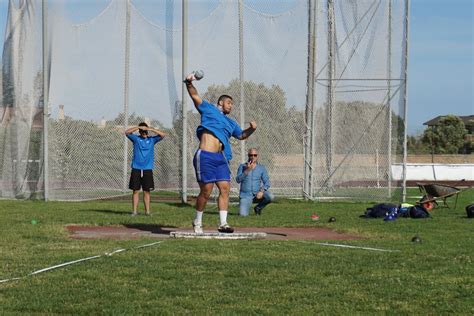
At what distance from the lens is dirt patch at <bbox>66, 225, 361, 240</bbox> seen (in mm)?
12516

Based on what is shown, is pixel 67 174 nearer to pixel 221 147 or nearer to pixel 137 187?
pixel 137 187

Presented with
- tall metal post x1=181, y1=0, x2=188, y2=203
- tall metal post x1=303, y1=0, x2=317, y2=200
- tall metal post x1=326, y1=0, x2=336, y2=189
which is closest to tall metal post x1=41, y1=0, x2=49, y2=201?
tall metal post x1=181, y1=0, x2=188, y2=203

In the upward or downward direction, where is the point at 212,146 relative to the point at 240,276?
upward

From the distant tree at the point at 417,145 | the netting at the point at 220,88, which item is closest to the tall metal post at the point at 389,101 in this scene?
the netting at the point at 220,88

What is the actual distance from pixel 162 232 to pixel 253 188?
4.43 m

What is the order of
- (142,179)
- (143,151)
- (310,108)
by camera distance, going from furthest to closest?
(310,108) → (143,151) → (142,179)

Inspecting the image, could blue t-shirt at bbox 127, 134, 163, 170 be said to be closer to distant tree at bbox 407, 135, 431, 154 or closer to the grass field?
the grass field

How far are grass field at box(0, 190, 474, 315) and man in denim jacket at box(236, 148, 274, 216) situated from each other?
3.77m

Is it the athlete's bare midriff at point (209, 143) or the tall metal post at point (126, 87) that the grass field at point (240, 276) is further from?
the tall metal post at point (126, 87)

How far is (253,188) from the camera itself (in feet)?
56.9

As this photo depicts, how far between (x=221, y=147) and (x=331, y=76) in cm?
1037

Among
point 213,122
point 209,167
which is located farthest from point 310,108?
point 209,167

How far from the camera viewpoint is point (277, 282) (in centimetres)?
818

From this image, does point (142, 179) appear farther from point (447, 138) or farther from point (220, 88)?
point (447, 138)
